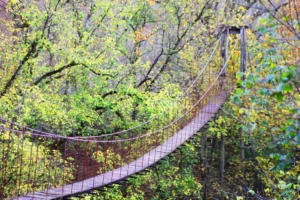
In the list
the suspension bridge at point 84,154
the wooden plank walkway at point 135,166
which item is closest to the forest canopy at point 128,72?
the suspension bridge at point 84,154

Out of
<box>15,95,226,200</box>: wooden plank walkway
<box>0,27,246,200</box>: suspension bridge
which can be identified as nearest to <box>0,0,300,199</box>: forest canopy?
<box>0,27,246,200</box>: suspension bridge

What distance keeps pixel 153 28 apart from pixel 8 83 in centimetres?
401

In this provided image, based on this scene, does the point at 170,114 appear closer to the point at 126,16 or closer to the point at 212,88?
the point at 212,88

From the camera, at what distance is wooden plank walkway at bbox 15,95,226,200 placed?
422cm

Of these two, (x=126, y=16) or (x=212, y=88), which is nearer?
(x=212, y=88)

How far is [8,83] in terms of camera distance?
6.94 metres

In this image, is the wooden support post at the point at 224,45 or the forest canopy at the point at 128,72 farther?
the wooden support post at the point at 224,45

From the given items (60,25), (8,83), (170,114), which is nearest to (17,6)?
→ (60,25)

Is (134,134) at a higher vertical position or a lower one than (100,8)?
lower

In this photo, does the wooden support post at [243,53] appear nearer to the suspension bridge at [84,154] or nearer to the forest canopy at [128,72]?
the forest canopy at [128,72]

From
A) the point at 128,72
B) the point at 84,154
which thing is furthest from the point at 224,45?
the point at 84,154

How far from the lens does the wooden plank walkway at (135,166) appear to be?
13.8 feet

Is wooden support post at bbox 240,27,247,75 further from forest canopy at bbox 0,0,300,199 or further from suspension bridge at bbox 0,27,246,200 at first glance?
suspension bridge at bbox 0,27,246,200

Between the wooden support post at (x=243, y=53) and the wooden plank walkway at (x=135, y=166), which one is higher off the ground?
the wooden support post at (x=243, y=53)
